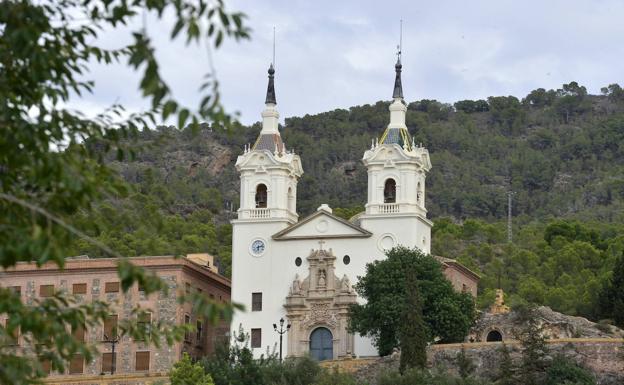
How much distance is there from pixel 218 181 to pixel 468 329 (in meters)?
87.1

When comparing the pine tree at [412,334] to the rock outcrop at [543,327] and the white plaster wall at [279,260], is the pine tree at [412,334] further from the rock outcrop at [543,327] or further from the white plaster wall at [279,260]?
the white plaster wall at [279,260]

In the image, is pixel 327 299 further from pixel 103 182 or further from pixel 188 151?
pixel 188 151

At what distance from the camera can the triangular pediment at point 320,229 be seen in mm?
80375

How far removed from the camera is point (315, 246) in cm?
8081

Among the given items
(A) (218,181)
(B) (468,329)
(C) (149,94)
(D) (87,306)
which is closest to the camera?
(C) (149,94)

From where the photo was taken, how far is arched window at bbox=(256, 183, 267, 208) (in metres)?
83.0

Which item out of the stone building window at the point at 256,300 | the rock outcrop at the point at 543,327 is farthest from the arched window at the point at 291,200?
the rock outcrop at the point at 543,327

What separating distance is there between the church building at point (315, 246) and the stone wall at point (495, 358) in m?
4.34

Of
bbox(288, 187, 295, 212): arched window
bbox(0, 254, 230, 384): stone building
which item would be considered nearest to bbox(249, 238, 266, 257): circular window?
bbox(288, 187, 295, 212): arched window

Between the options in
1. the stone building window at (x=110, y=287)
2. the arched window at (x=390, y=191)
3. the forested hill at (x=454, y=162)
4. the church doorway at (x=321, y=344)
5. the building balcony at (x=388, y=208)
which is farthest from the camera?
the forested hill at (x=454, y=162)

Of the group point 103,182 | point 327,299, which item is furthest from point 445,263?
point 103,182

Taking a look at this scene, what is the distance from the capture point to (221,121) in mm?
17750

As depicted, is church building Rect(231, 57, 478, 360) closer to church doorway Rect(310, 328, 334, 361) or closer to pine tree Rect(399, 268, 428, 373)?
church doorway Rect(310, 328, 334, 361)

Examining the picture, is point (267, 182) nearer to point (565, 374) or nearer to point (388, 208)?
point (388, 208)
